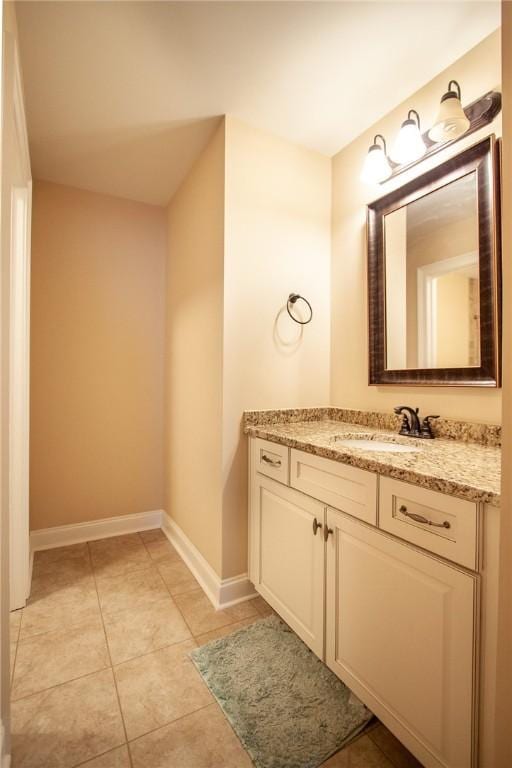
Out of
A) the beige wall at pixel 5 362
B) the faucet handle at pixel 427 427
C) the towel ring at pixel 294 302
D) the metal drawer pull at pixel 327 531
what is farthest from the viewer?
the towel ring at pixel 294 302

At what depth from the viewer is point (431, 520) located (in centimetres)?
92

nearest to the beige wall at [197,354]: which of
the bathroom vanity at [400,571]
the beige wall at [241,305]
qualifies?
the beige wall at [241,305]

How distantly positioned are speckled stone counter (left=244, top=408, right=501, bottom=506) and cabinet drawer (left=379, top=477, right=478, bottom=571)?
0.03 meters

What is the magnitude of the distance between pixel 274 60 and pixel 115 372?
6.90 feet

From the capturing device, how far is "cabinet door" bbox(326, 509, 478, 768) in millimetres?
845

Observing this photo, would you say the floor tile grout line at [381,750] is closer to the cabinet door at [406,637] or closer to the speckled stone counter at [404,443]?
the cabinet door at [406,637]

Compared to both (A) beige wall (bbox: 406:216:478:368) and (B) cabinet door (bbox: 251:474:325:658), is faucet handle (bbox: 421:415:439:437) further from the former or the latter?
(B) cabinet door (bbox: 251:474:325:658)

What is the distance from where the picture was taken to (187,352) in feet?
7.47

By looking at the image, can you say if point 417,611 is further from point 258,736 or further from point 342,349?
point 342,349

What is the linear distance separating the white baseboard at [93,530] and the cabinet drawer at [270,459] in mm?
1447

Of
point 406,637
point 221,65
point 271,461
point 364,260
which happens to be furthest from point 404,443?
point 221,65

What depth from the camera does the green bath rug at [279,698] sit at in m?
1.09

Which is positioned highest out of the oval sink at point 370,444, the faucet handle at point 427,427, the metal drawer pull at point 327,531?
the faucet handle at point 427,427

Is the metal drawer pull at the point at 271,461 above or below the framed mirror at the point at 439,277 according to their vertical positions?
below
